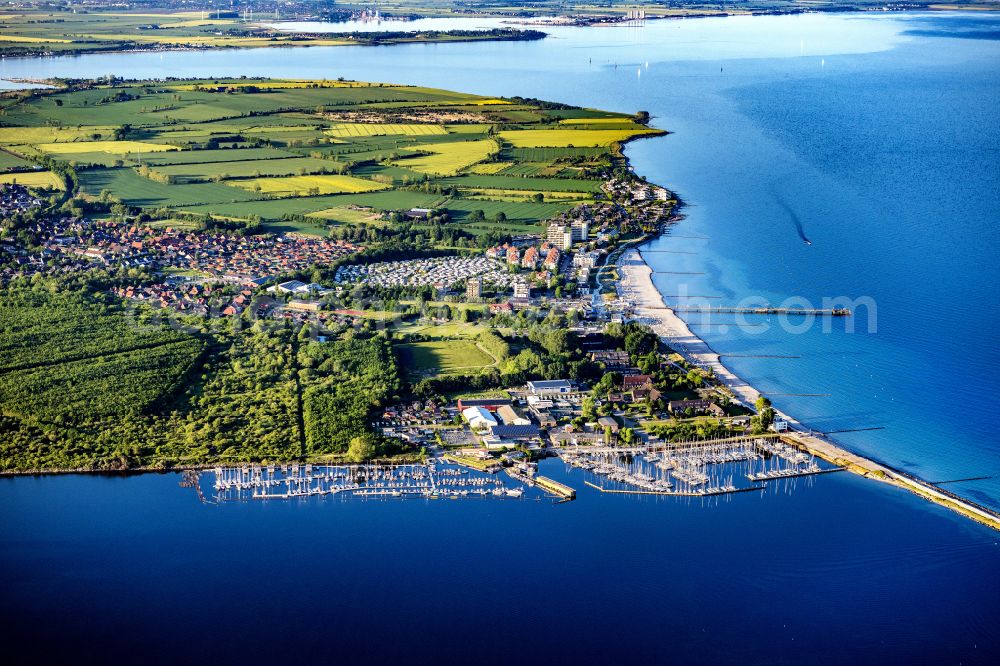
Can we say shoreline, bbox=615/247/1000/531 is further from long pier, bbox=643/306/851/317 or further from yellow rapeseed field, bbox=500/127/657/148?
yellow rapeseed field, bbox=500/127/657/148

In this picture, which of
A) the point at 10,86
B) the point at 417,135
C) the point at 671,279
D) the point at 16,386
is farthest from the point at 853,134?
the point at 10,86

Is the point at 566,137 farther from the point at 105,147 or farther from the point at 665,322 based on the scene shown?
the point at 665,322

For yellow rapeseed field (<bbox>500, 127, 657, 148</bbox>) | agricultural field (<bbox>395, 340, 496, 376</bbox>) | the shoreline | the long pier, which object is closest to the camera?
the shoreline

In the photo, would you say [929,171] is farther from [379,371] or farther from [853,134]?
[379,371]

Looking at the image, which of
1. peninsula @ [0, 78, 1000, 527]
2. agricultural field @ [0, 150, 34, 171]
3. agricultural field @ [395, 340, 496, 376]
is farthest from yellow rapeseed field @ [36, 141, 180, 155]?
agricultural field @ [395, 340, 496, 376]

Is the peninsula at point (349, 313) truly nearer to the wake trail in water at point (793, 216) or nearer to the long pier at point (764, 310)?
the long pier at point (764, 310)

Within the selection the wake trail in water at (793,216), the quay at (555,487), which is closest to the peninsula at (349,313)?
the quay at (555,487)

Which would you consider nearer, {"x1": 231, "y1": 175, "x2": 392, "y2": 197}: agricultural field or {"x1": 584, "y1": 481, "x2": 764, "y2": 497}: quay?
{"x1": 584, "y1": 481, "x2": 764, "y2": 497}: quay

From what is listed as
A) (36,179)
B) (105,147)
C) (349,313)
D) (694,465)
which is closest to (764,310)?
(694,465)
